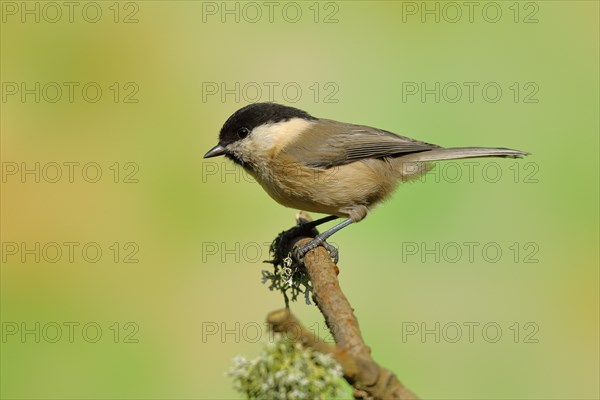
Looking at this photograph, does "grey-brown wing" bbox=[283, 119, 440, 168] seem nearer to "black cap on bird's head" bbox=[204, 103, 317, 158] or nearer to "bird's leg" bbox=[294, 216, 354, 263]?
"black cap on bird's head" bbox=[204, 103, 317, 158]

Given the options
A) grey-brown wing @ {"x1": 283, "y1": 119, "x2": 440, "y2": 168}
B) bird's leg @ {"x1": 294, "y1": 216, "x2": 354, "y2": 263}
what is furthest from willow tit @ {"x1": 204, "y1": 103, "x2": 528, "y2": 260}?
bird's leg @ {"x1": 294, "y1": 216, "x2": 354, "y2": 263}

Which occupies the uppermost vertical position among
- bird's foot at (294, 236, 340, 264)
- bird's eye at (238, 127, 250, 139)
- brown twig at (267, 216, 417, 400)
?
bird's eye at (238, 127, 250, 139)

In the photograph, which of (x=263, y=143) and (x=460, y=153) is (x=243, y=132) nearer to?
(x=263, y=143)

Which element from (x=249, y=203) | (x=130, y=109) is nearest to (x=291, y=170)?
(x=249, y=203)

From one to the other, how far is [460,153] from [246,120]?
0.71 meters

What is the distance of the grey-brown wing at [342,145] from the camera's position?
96.0 inches

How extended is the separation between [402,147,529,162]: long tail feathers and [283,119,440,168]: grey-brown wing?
23 mm

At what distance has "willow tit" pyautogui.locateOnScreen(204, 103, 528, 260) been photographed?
94.1 inches

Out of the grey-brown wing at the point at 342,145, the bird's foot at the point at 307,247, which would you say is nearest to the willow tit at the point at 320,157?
the grey-brown wing at the point at 342,145

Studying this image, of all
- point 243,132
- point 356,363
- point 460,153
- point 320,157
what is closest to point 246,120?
point 243,132

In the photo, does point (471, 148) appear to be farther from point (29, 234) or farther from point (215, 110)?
point (29, 234)

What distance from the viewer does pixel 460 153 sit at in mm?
2375

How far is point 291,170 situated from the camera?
7.84ft

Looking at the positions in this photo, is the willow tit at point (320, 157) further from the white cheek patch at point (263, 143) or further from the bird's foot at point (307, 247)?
the bird's foot at point (307, 247)
